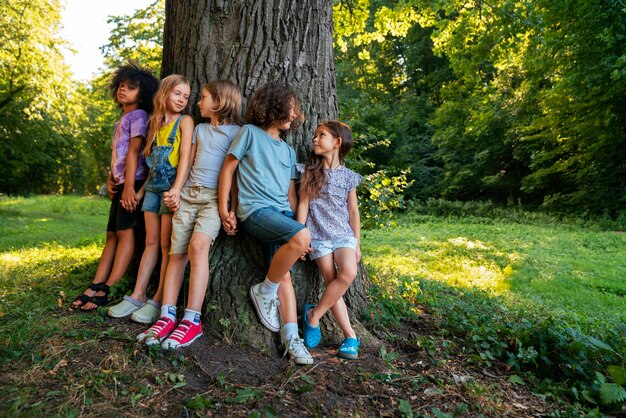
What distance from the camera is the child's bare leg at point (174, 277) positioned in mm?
3121

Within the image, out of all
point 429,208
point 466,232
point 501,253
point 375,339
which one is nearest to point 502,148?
point 429,208

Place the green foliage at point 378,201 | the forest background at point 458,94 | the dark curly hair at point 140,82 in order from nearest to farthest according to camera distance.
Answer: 1. the dark curly hair at point 140,82
2. the green foliage at point 378,201
3. the forest background at point 458,94

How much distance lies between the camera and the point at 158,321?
3.00 metres

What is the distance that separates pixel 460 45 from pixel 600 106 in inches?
334

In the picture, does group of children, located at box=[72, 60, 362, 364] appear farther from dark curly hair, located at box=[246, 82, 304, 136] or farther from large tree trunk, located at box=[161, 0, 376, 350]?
large tree trunk, located at box=[161, 0, 376, 350]

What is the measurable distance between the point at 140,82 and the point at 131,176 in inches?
33.0

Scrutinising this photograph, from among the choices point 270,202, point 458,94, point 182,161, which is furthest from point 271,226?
point 458,94

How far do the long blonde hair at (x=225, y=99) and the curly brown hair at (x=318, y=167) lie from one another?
643 mm

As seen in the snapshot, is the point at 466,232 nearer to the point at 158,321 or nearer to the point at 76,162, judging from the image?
the point at 158,321

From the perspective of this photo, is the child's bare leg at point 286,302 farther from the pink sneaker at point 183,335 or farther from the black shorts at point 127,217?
the black shorts at point 127,217

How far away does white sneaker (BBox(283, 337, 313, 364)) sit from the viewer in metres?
2.90

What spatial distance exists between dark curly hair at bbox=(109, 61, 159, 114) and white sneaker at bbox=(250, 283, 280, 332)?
1.90m

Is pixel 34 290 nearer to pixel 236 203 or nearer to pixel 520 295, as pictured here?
pixel 236 203

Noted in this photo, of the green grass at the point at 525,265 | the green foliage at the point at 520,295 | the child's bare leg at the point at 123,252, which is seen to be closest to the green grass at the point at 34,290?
the child's bare leg at the point at 123,252
